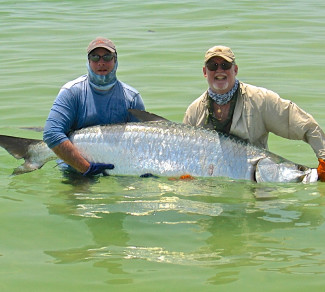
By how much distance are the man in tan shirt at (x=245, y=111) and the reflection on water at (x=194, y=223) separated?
0.47 m

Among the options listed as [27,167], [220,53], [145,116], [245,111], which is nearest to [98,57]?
[145,116]

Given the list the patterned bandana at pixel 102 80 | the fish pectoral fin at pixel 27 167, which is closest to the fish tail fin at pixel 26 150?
the fish pectoral fin at pixel 27 167

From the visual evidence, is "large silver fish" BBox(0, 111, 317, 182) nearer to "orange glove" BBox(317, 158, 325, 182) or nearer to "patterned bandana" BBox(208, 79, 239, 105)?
"orange glove" BBox(317, 158, 325, 182)

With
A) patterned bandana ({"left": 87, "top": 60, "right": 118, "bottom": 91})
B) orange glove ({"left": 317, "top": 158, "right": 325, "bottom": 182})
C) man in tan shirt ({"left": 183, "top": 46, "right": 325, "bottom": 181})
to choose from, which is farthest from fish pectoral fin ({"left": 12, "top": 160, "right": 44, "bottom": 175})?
orange glove ({"left": 317, "top": 158, "right": 325, "bottom": 182})

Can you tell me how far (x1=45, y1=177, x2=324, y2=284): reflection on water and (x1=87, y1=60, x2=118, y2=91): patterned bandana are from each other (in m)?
0.78

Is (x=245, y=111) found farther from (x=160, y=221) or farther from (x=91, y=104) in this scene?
(x=160, y=221)

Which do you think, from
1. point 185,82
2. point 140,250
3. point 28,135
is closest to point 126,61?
point 185,82

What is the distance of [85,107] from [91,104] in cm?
6

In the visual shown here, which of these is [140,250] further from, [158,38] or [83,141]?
[158,38]

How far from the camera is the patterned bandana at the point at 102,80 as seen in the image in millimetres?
6102

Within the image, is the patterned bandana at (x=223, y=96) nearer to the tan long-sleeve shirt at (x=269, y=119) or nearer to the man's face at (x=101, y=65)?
the tan long-sleeve shirt at (x=269, y=119)

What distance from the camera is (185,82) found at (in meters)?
10.5

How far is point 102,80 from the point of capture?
6125mm

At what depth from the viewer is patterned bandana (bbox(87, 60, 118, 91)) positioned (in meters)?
6.10
